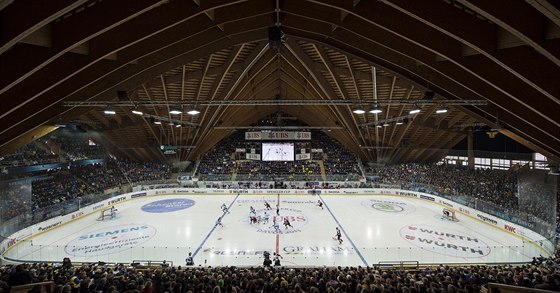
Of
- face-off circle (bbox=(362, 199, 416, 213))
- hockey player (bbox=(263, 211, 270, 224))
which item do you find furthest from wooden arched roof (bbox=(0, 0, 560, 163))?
face-off circle (bbox=(362, 199, 416, 213))

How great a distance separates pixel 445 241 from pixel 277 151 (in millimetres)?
26281

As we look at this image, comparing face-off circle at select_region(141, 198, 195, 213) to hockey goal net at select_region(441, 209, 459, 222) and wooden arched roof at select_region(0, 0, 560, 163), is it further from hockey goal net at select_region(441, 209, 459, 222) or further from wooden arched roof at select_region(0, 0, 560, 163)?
hockey goal net at select_region(441, 209, 459, 222)

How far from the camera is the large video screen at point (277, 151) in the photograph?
41.4 meters

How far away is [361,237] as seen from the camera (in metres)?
19.4

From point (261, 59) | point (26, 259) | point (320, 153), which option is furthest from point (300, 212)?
point (320, 153)

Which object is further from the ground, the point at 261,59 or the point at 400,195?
the point at 261,59

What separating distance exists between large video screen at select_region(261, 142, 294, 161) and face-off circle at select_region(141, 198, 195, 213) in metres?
13.4

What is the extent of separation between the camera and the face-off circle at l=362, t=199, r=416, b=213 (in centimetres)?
2723

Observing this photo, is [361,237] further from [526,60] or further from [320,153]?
[320,153]

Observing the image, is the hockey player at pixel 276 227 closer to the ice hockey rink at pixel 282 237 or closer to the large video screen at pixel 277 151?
the ice hockey rink at pixel 282 237

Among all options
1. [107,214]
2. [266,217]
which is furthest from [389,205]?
[107,214]

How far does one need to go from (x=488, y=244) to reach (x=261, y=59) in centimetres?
2049

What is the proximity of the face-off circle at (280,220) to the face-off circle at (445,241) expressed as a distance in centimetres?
755

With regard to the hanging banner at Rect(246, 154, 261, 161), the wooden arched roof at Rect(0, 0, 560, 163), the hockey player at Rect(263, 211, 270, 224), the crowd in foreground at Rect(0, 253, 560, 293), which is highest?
the wooden arched roof at Rect(0, 0, 560, 163)
